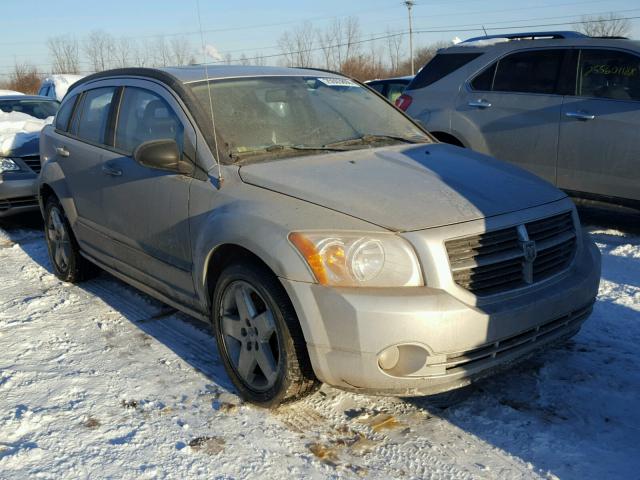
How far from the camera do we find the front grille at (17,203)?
7.11 meters

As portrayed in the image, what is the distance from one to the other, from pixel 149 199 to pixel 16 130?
4.84m

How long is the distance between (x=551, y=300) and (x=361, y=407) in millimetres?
1060

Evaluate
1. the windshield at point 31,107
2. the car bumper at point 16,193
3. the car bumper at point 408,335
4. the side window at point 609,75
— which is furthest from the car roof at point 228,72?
the windshield at point 31,107

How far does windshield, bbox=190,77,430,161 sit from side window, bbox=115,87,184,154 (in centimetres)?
23

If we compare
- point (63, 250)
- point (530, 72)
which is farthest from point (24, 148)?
point (530, 72)

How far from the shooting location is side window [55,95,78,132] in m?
5.24

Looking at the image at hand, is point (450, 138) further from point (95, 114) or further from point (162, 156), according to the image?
point (162, 156)

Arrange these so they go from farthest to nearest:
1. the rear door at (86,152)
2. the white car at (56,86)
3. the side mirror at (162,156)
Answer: the white car at (56,86) → the rear door at (86,152) → the side mirror at (162,156)

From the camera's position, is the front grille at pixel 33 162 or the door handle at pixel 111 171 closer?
the door handle at pixel 111 171

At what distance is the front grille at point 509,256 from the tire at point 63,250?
3477 millimetres

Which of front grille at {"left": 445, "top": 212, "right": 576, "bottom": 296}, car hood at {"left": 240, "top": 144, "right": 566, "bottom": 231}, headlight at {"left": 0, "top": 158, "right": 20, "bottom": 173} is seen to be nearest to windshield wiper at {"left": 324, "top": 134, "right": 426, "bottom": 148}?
car hood at {"left": 240, "top": 144, "right": 566, "bottom": 231}

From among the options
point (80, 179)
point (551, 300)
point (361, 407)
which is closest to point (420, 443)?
point (361, 407)

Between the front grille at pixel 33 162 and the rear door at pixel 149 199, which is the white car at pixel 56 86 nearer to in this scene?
the front grille at pixel 33 162

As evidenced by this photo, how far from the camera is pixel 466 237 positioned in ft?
9.39
